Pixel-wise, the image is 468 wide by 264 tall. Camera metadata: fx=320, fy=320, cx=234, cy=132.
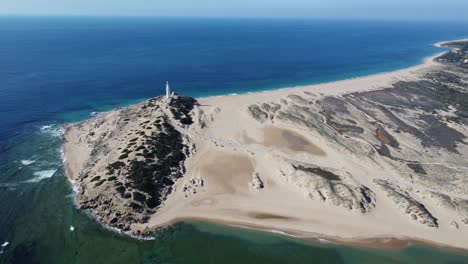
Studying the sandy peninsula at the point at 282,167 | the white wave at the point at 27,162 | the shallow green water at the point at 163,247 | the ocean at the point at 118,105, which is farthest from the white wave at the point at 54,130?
the shallow green water at the point at 163,247

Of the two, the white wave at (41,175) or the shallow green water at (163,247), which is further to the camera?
the white wave at (41,175)

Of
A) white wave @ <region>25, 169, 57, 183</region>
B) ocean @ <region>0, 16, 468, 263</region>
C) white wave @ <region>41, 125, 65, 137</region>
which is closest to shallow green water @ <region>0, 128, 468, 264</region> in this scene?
ocean @ <region>0, 16, 468, 263</region>

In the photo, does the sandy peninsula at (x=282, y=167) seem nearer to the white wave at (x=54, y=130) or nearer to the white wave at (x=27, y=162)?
the white wave at (x=54, y=130)

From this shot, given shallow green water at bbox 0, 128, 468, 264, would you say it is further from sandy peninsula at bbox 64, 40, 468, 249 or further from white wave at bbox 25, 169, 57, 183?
white wave at bbox 25, 169, 57, 183

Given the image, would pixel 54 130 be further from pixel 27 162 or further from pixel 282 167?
pixel 282 167

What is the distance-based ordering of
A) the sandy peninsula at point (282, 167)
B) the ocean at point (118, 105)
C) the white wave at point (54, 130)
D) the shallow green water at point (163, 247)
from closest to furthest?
the shallow green water at point (163, 247)
the ocean at point (118, 105)
the sandy peninsula at point (282, 167)
the white wave at point (54, 130)

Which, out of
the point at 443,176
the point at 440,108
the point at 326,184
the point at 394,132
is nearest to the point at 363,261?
the point at 326,184
